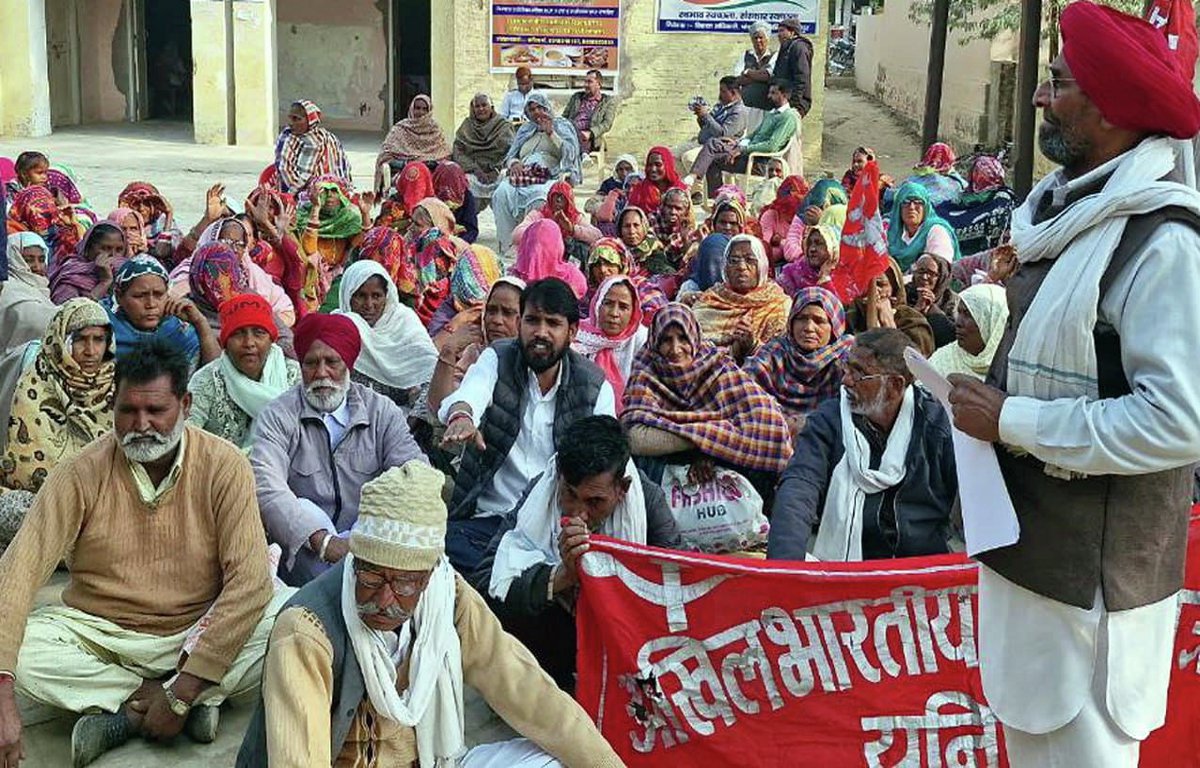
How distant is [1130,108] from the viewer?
2322 mm

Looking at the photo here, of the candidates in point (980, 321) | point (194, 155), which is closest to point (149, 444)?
point (980, 321)

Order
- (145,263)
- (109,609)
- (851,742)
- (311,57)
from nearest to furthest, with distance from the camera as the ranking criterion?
(851,742), (109,609), (145,263), (311,57)

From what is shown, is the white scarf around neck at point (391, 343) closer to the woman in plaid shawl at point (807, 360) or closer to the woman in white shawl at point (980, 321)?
the woman in plaid shawl at point (807, 360)

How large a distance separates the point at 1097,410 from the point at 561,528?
202 cm

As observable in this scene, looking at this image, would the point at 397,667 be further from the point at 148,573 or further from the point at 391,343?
the point at 391,343

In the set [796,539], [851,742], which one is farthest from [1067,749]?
[796,539]

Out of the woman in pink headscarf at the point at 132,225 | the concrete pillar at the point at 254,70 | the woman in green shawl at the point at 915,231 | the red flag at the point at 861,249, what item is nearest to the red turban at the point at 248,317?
the red flag at the point at 861,249

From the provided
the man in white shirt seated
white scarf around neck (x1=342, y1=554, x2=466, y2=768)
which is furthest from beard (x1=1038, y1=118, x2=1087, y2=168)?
the man in white shirt seated

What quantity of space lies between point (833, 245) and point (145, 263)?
4040 mm

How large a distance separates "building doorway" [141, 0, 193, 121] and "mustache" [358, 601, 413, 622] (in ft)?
82.1

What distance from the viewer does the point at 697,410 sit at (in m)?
5.42

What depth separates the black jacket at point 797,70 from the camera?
52.1 ft

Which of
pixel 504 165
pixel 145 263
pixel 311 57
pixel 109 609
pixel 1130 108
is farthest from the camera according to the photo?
pixel 311 57

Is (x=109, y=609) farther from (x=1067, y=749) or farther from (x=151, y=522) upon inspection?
(x=1067, y=749)
